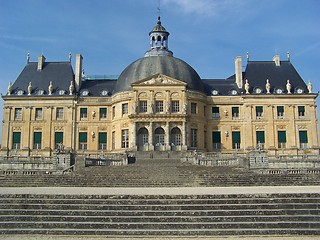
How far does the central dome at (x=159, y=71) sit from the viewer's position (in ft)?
137

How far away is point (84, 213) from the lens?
1035 cm

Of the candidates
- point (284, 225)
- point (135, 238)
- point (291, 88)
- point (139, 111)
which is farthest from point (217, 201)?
point (291, 88)

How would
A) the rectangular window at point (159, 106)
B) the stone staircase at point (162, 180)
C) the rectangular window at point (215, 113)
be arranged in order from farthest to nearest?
the rectangular window at point (215, 113)
the rectangular window at point (159, 106)
the stone staircase at point (162, 180)

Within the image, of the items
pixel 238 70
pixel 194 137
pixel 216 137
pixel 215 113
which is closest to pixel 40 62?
pixel 194 137

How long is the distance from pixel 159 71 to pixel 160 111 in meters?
5.04

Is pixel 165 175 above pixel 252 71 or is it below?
below

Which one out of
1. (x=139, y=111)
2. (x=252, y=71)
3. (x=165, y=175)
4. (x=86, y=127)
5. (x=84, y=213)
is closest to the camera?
(x=84, y=213)

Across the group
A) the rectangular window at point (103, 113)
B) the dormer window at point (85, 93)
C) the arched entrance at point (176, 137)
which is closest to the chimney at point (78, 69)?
the dormer window at point (85, 93)

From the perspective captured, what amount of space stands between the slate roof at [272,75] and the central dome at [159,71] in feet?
24.3

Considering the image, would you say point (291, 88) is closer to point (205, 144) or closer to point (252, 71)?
point (252, 71)

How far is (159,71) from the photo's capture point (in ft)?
137

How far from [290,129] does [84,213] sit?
37.0 m

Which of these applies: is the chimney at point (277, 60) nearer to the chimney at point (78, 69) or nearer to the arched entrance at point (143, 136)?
the arched entrance at point (143, 136)

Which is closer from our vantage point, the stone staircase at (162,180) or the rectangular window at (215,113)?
the stone staircase at (162,180)
